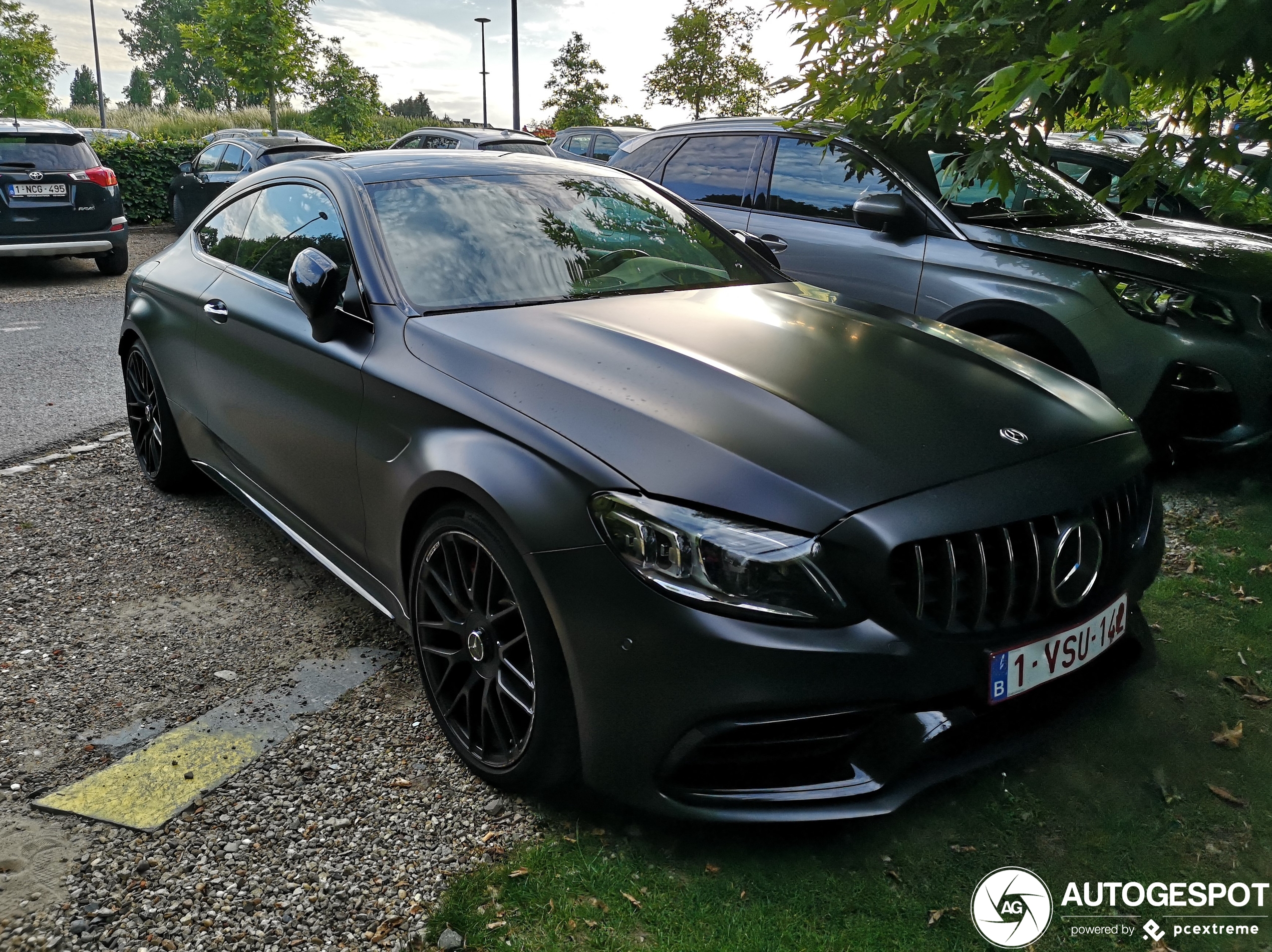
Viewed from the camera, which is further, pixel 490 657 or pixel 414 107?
pixel 414 107

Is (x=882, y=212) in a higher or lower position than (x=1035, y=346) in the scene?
higher

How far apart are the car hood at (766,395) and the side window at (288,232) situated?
66 centimetres

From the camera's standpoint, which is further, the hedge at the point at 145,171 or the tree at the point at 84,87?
the tree at the point at 84,87

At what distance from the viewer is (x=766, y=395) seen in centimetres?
249

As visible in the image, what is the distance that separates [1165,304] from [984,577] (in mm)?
2948

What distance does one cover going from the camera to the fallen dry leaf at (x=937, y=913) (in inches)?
88.0

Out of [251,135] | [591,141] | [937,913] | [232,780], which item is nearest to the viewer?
[937,913]

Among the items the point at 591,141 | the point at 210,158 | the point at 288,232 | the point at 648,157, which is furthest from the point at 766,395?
the point at 591,141

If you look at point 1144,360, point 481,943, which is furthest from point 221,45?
point 481,943

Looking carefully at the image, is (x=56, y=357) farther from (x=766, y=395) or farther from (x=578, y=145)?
(x=578, y=145)

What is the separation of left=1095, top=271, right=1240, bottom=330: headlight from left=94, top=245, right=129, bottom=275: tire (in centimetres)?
1169

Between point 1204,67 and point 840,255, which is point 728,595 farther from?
point 840,255

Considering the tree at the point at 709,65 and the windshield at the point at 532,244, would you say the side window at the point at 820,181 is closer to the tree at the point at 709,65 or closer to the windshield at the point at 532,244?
the windshield at the point at 532,244

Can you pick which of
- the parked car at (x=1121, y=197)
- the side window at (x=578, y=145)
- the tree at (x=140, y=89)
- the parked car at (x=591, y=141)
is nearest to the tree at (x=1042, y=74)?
the parked car at (x=1121, y=197)
